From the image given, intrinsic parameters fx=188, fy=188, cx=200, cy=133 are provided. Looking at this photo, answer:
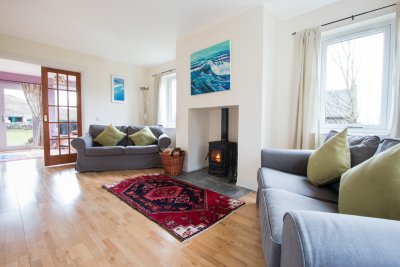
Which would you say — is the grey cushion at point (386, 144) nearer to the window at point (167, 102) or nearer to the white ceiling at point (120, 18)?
the white ceiling at point (120, 18)

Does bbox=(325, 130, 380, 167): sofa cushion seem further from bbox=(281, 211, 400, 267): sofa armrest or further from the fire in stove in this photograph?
the fire in stove

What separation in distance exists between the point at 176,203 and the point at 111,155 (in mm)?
1989

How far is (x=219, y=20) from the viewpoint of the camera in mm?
2812

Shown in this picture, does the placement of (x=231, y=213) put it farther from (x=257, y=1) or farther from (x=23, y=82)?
(x=23, y=82)

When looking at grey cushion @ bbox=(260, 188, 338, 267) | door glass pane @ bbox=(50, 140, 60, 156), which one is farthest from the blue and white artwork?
door glass pane @ bbox=(50, 140, 60, 156)

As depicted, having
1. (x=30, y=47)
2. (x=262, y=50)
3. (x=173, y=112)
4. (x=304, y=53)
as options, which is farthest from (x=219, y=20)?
(x=30, y=47)

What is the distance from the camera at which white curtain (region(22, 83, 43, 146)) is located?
6.06 metres

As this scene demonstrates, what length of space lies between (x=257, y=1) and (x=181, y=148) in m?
2.55

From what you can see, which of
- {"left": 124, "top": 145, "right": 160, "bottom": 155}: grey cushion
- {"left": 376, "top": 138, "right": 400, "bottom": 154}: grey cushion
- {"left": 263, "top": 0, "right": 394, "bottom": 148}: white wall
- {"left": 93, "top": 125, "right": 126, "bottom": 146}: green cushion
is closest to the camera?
{"left": 376, "top": 138, "right": 400, "bottom": 154}: grey cushion

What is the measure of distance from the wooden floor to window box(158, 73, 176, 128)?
271 centimetres

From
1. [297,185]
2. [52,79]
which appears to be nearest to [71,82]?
[52,79]

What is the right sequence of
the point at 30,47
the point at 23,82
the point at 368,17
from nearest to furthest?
the point at 368,17, the point at 30,47, the point at 23,82

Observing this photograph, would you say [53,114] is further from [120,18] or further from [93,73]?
[120,18]

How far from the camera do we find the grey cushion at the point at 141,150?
11.8 feet
